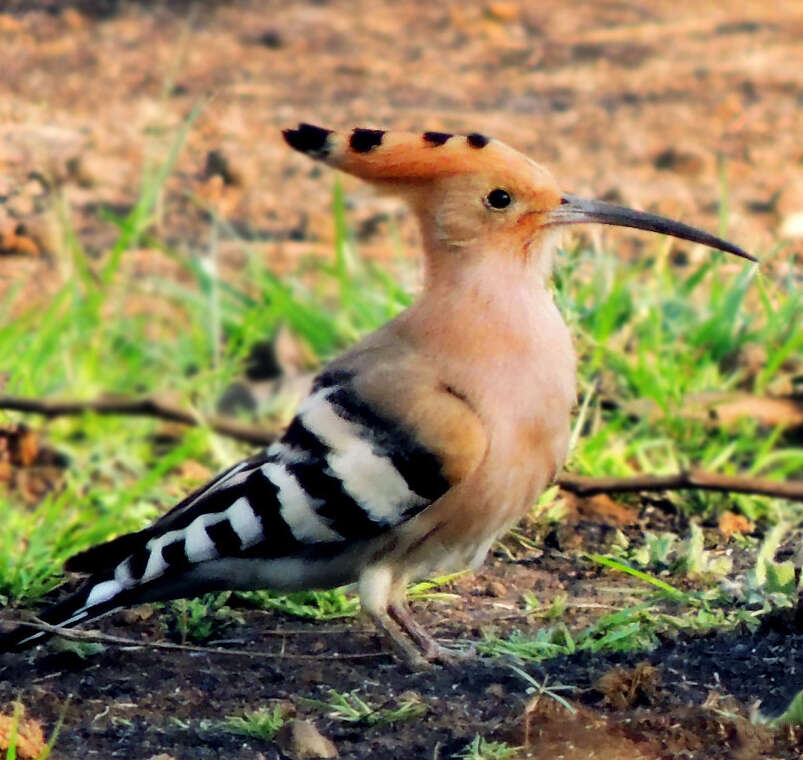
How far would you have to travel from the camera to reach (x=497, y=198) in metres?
2.54

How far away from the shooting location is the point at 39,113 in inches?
192

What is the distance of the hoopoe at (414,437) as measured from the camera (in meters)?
2.39

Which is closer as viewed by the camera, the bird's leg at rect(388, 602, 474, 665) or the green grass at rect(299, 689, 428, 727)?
the green grass at rect(299, 689, 428, 727)

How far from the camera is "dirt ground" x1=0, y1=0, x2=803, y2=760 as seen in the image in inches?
86.1

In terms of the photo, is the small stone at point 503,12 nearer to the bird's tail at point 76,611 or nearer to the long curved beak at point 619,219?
the long curved beak at point 619,219

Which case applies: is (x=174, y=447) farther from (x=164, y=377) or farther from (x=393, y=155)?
(x=393, y=155)

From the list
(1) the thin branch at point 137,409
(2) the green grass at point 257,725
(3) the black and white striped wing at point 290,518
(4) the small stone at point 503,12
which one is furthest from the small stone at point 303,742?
(4) the small stone at point 503,12

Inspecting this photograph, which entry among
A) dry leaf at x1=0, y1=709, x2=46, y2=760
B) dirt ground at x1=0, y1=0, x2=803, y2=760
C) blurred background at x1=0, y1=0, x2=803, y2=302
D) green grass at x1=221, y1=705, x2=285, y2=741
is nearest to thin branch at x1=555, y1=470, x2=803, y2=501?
dirt ground at x1=0, y1=0, x2=803, y2=760

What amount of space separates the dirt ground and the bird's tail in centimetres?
6

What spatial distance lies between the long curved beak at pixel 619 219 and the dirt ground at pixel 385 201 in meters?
0.57

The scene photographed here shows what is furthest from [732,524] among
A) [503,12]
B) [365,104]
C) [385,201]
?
[503,12]

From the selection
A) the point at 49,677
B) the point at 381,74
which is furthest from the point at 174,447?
the point at 381,74

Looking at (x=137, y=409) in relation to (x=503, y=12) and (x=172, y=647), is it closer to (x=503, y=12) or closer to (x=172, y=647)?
(x=172, y=647)

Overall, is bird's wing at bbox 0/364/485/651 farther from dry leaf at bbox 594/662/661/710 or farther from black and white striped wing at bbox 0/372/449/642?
dry leaf at bbox 594/662/661/710
